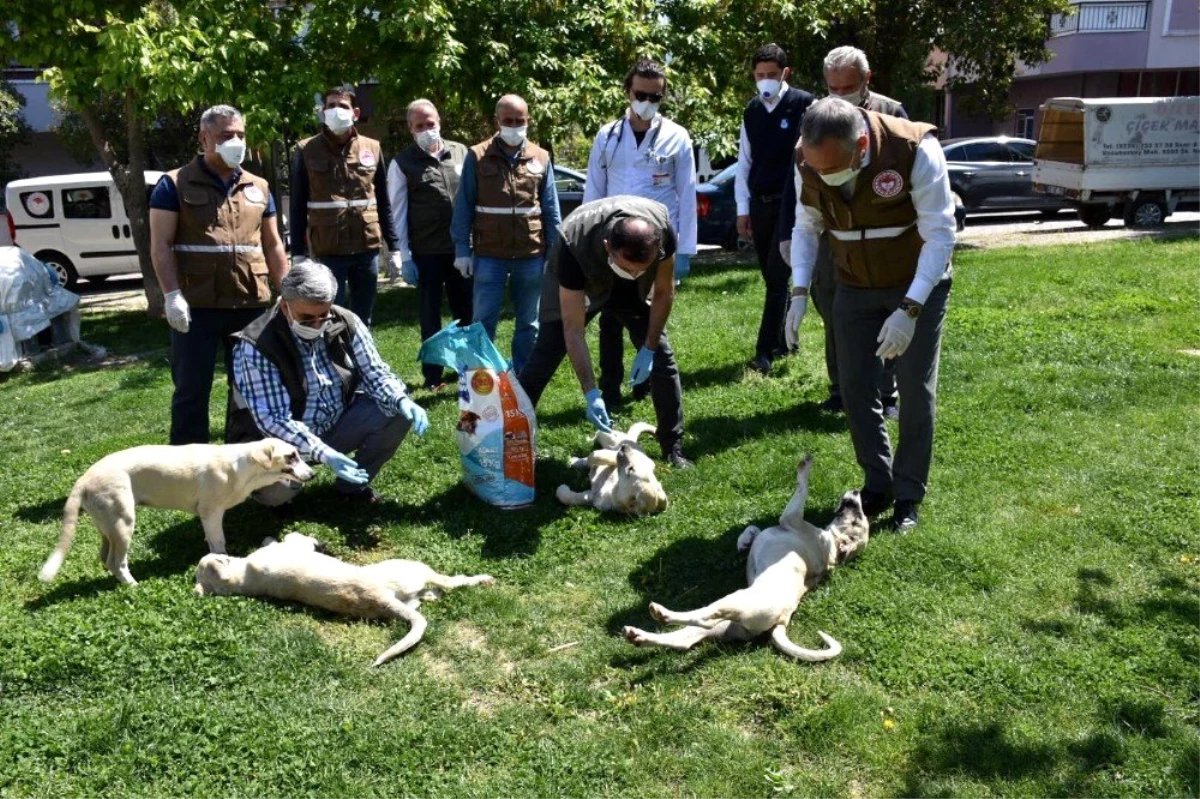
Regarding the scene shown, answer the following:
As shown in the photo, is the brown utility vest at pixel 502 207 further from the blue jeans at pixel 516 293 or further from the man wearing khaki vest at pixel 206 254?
the man wearing khaki vest at pixel 206 254

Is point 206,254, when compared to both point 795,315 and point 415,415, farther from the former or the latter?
point 795,315

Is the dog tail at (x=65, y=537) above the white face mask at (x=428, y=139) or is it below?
below

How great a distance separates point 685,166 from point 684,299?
3.48 metres

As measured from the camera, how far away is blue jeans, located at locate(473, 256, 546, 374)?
6270 mm

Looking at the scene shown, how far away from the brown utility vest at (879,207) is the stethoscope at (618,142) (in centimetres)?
192

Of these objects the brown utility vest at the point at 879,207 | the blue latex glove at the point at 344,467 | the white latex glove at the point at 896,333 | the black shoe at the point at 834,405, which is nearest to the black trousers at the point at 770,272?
the black shoe at the point at 834,405

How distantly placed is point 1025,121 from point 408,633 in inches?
1094

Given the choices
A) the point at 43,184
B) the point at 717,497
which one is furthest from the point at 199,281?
the point at 43,184

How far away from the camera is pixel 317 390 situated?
451 cm

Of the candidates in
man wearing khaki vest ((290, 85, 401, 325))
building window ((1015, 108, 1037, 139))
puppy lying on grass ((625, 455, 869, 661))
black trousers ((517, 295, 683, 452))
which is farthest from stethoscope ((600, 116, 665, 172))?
building window ((1015, 108, 1037, 139))

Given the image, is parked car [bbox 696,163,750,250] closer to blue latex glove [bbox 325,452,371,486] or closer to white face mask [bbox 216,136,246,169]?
white face mask [bbox 216,136,246,169]

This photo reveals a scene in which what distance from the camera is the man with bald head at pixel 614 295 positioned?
4.42m

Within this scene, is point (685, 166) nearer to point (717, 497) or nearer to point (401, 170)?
point (401, 170)

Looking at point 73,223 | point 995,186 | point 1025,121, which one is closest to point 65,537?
point 73,223
